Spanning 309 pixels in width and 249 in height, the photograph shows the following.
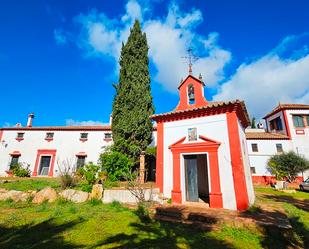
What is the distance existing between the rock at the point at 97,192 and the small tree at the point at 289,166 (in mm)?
20729

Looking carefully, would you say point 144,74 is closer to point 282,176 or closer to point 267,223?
point 267,223

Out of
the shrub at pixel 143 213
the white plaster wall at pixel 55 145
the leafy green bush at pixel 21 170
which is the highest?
the white plaster wall at pixel 55 145

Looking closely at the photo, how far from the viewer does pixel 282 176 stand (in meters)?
21.2

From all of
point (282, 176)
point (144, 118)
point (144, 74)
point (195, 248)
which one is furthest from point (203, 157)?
point (282, 176)

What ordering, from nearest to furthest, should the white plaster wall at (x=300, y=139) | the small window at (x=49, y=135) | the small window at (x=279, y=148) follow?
the small window at (x=49, y=135), the white plaster wall at (x=300, y=139), the small window at (x=279, y=148)

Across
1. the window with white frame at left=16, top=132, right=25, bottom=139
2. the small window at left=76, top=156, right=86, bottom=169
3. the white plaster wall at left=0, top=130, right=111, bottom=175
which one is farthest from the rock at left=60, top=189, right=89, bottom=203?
the window with white frame at left=16, top=132, right=25, bottom=139

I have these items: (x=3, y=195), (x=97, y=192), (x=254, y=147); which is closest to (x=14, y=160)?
(x=3, y=195)

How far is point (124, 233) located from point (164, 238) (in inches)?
50.0

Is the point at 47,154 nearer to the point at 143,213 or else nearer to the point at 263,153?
the point at 143,213

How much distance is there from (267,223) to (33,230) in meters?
7.52

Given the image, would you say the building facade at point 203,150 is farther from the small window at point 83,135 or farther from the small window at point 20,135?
the small window at point 20,135

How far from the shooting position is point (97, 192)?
9930mm

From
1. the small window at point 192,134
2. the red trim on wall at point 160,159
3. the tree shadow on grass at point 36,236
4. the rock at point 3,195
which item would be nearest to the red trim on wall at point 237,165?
the small window at point 192,134

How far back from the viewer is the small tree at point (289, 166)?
68.6ft
